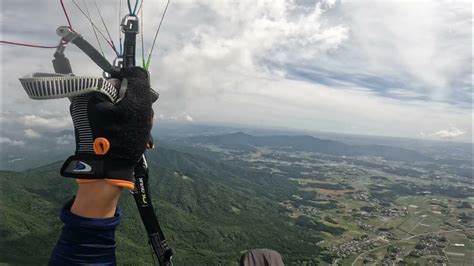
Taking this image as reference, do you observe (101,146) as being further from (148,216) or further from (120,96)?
(148,216)

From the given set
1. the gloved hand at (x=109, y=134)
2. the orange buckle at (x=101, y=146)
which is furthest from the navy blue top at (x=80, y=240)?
the orange buckle at (x=101, y=146)

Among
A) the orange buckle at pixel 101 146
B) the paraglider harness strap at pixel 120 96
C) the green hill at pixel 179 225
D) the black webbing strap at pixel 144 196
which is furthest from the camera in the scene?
the green hill at pixel 179 225

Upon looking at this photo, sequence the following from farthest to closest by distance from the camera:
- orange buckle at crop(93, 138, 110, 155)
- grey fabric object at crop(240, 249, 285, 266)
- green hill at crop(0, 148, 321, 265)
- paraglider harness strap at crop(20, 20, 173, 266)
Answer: green hill at crop(0, 148, 321, 265) < grey fabric object at crop(240, 249, 285, 266) < paraglider harness strap at crop(20, 20, 173, 266) < orange buckle at crop(93, 138, 110, 155)

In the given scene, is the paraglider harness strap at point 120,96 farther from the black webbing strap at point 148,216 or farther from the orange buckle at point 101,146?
the orange buckle at point 101,146

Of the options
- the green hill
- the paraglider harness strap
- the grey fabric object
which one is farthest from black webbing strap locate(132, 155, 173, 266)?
the green hill

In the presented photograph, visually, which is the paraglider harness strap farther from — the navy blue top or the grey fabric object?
the grey fabric object

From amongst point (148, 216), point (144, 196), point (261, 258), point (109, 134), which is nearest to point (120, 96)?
point (109, 134)
